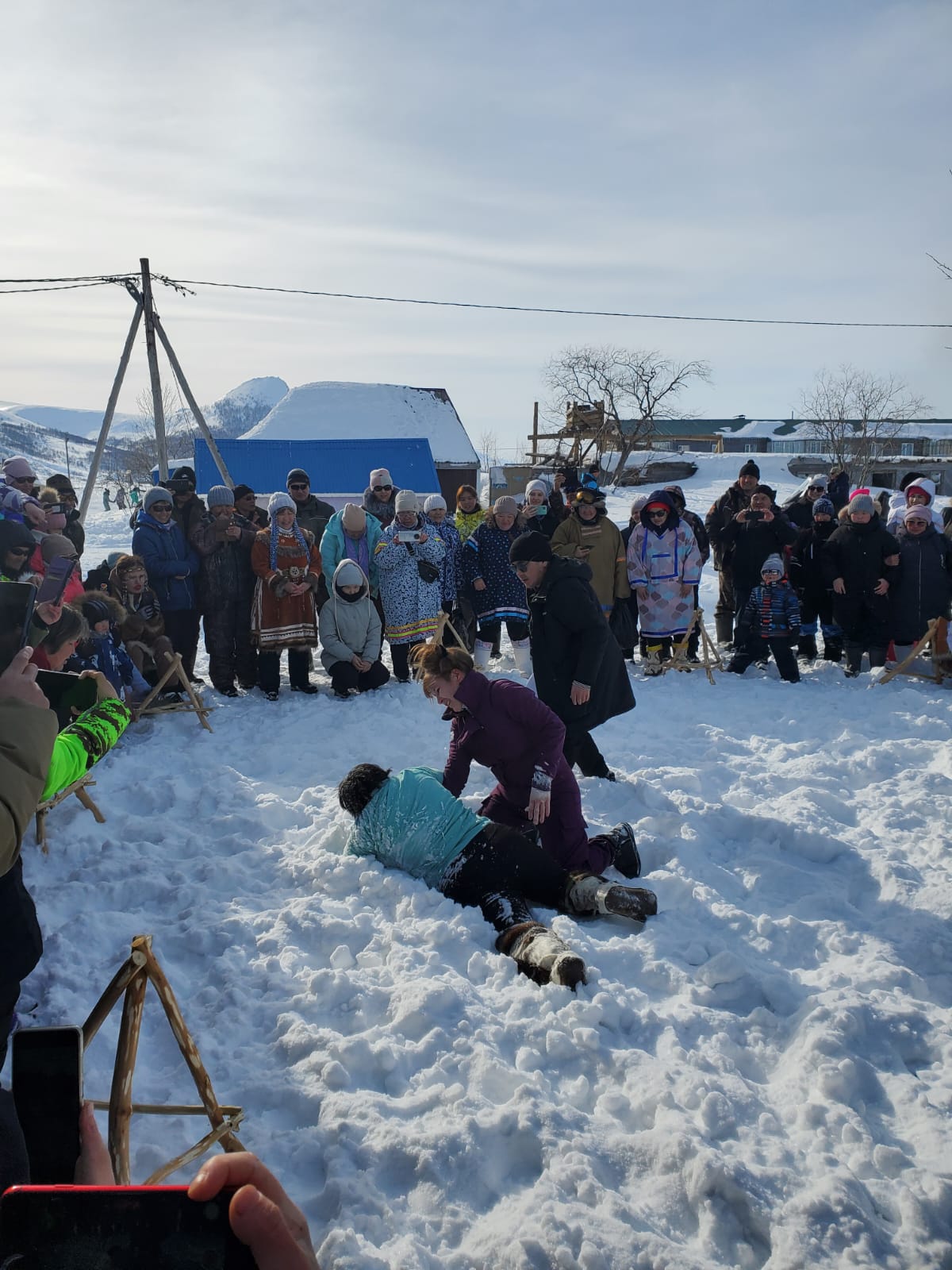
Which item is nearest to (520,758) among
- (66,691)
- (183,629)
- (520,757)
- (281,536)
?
(520,757)

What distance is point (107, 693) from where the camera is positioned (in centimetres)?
254

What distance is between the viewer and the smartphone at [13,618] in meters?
1.86

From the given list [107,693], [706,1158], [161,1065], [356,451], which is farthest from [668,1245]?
[356,451]

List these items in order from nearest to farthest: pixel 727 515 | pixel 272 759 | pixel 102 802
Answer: pixel 102 802
pixel 272 759
pixel 727 515

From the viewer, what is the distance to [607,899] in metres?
3.79

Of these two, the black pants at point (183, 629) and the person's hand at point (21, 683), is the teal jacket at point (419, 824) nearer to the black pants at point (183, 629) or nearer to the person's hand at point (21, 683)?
the person's hand at point (21, 683)

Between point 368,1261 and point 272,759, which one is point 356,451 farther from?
point 368,1261

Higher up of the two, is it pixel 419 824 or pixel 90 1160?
pixel 90 1160

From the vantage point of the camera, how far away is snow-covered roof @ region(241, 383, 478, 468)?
24.7 m

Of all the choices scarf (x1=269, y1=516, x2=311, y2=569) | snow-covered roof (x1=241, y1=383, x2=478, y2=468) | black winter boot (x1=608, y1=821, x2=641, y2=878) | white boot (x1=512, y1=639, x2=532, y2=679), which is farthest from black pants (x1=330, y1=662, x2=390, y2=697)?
snow-covered roof (x1=241, y1=383, x2=478, y2=468)

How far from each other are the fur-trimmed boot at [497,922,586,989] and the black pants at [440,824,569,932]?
22 centimetres

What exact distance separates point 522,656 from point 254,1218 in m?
7.24

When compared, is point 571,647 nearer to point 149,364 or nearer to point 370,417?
point 149,364

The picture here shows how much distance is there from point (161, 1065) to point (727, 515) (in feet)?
25.9
